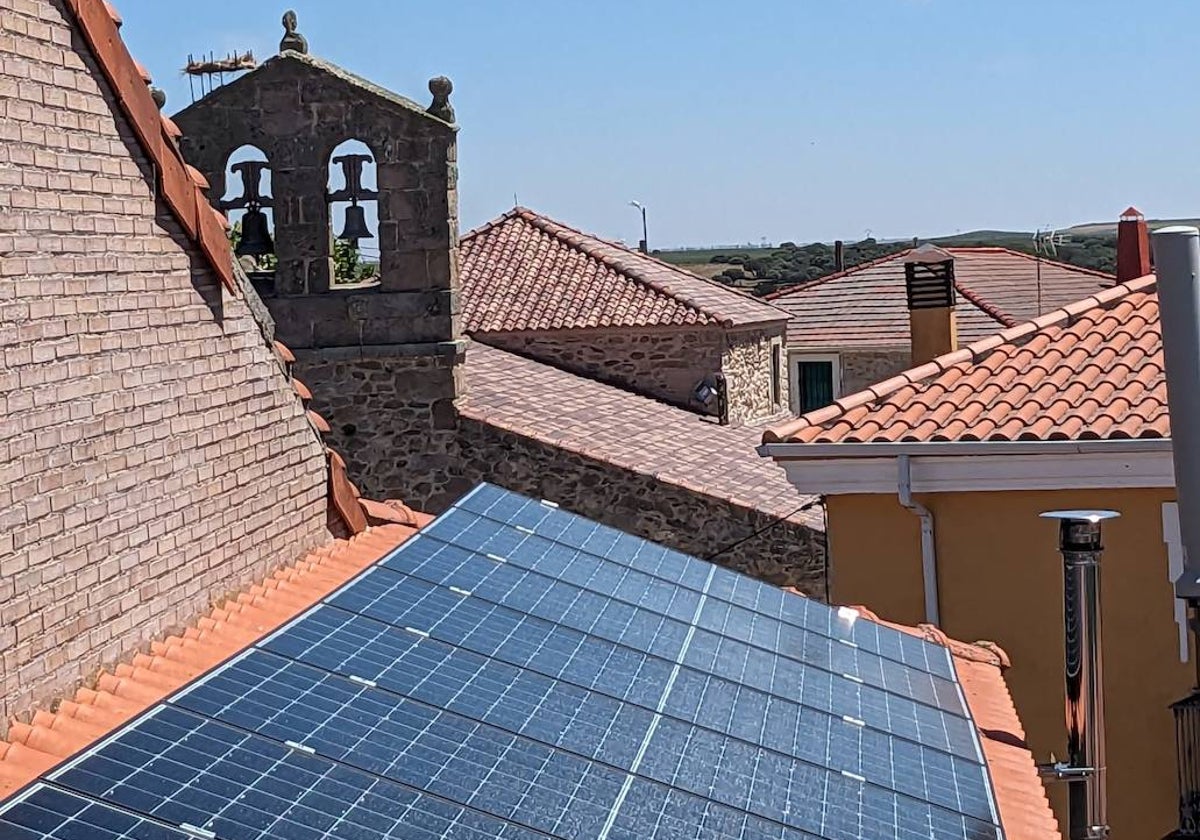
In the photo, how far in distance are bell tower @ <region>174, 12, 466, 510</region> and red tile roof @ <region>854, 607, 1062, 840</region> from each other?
10727 mm

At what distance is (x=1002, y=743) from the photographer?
7.54 metres

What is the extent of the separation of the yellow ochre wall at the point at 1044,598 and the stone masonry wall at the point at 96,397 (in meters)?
4.88

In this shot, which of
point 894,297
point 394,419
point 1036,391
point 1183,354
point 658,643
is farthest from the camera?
point 894,297

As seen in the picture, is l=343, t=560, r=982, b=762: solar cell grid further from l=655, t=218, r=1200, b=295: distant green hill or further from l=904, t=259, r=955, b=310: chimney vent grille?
l=655, t=218, r=1200, b=295: distant green hill

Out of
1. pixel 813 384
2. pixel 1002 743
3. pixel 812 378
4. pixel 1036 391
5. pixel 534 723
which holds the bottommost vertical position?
pixel 1002 743

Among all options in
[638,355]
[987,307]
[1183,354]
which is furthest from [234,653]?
[987,307]

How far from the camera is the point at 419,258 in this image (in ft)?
63.6

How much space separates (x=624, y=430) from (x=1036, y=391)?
9.72 metres

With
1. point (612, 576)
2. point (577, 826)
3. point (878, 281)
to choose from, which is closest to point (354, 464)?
point (612, 576)

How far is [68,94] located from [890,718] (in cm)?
422

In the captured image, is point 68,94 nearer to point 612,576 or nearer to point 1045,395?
point 612,576

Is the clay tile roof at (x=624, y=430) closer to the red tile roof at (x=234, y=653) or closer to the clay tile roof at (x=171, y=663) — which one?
the red tile roof at (x=234, y=653)

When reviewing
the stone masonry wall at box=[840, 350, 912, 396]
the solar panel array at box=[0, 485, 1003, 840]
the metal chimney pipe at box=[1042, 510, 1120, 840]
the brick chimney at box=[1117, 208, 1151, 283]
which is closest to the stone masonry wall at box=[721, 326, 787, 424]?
the stone masonry wall at box=[840, 350, 912, 396]

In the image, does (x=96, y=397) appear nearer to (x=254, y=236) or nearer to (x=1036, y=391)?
(x=1036, y=391)
